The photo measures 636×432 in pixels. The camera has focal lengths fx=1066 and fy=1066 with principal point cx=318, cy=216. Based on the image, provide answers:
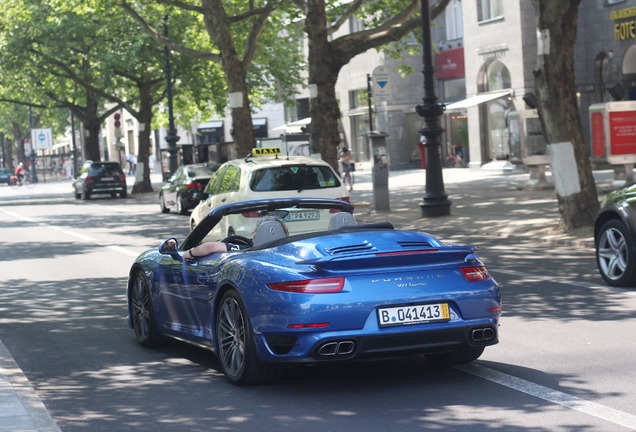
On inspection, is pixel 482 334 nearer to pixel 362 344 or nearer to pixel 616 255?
pixel 362 344

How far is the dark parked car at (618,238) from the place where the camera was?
35.2 ft

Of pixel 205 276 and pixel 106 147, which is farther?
pixel 106 147

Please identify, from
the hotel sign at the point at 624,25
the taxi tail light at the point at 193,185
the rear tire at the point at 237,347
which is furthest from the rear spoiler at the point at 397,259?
the hotel sign at the point at 624,25

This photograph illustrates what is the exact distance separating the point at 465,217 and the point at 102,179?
27008 mm

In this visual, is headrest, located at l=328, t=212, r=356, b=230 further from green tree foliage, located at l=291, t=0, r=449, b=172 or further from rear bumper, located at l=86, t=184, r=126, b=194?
rear bumper, located at l=86, t=184, r=126, b=194

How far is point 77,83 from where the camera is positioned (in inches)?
1912

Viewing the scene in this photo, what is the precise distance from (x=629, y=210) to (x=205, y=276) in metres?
5.05

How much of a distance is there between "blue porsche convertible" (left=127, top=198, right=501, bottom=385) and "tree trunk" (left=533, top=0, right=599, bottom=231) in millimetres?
10054

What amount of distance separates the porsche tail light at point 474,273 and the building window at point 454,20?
42579mm

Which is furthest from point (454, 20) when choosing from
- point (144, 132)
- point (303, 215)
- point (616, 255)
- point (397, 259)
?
point (397, 259)

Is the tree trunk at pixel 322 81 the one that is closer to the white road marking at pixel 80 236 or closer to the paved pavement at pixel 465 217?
the paved pavement at pixel 465 217

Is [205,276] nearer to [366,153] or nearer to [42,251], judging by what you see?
[42,251]

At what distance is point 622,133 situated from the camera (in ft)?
85.5

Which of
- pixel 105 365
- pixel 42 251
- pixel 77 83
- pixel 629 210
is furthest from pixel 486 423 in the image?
pixel 77 83
